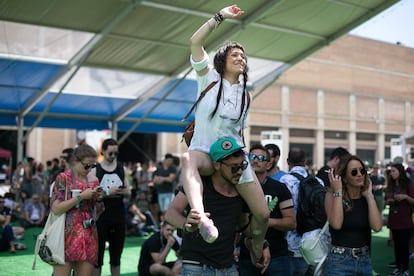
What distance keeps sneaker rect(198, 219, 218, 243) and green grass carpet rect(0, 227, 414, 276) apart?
19.7 feet

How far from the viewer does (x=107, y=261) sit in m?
9.72

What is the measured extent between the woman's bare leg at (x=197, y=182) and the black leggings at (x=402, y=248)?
6.07 m

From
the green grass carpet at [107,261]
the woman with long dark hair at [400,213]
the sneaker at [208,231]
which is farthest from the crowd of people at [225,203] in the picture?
the green grass carpet at [107,261]

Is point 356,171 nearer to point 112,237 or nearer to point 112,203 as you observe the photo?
point 112,203

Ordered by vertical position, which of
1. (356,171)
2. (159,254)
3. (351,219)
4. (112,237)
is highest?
(356,171)

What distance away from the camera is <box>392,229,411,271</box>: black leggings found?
8.32 metres

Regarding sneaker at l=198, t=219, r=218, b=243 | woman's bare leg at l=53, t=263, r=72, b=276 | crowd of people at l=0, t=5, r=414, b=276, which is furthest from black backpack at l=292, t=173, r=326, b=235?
sneaker at l=198, t=219, r=218, b=243

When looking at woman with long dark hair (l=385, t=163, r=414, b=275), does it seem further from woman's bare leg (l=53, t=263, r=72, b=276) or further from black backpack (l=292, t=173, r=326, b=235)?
woman's bare leg (l=53, t=263, r=72, b=276)

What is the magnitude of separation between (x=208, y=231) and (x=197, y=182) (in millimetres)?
388

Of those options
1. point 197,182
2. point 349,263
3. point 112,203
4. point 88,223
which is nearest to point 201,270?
point 197,182

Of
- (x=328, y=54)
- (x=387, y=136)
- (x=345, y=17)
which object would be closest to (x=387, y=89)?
(x=387, y=136)

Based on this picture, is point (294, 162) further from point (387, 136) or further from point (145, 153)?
point (387, 136)

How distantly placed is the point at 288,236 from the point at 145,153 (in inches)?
1271

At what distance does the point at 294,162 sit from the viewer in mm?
5926
